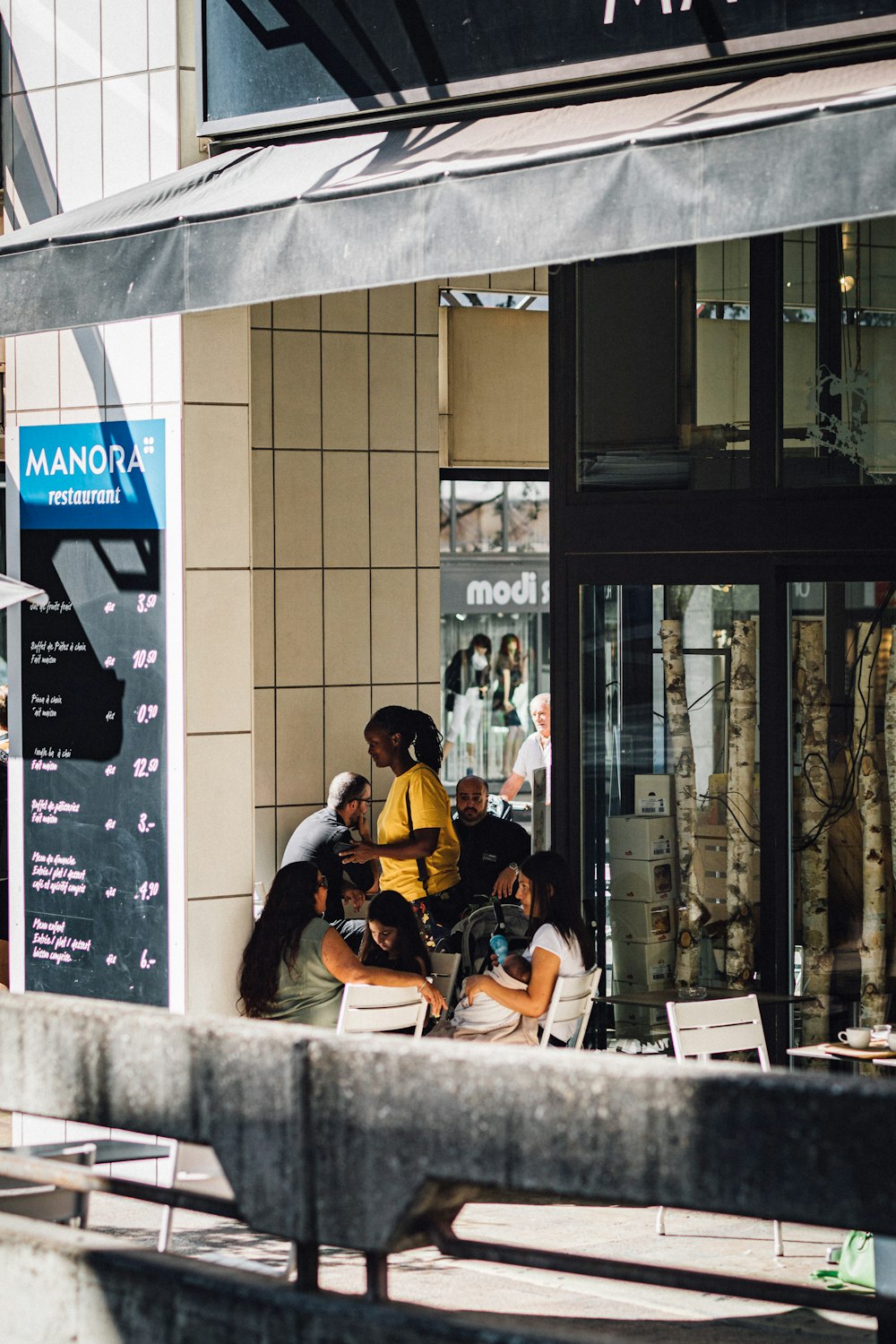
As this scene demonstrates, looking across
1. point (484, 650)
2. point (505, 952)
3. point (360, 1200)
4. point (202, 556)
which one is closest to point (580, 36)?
point (202, 556)

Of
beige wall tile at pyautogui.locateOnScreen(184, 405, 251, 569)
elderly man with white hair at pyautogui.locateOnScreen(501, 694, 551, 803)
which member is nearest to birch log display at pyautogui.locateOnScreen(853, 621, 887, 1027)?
beige wall tile at pyautogui.locateOnScreen(184, 405, 251, 569)

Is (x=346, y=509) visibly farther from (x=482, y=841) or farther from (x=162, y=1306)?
(x=162, y=1306)

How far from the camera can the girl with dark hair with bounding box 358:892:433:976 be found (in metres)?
7.05

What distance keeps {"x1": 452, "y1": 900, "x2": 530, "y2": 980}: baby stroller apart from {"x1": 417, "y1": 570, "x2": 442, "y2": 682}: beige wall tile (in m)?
1.29

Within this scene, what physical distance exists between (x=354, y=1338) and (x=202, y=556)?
12.7ft

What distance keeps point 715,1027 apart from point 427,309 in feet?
13.0

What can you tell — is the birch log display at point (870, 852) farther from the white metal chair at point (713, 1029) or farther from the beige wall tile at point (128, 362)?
the beige wall tile at point (128, 362)

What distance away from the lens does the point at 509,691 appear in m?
20.2

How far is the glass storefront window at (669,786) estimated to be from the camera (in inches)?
295

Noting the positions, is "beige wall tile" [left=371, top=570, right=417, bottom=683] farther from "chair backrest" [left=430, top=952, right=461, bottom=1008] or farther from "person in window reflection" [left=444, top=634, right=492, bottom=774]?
"person in window reflection" [left=444, top=634, right=492, bottom=774]

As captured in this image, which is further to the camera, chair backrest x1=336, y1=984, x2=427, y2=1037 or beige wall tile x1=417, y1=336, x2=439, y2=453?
beige wall tile x1=417, y1=336, x2=439, y2=453

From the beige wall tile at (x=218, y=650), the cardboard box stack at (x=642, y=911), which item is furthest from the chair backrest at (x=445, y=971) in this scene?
the beige wall tile at (x=218, y=650)

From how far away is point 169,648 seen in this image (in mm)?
6883

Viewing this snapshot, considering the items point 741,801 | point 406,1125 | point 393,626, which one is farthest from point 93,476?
point 406,1125
